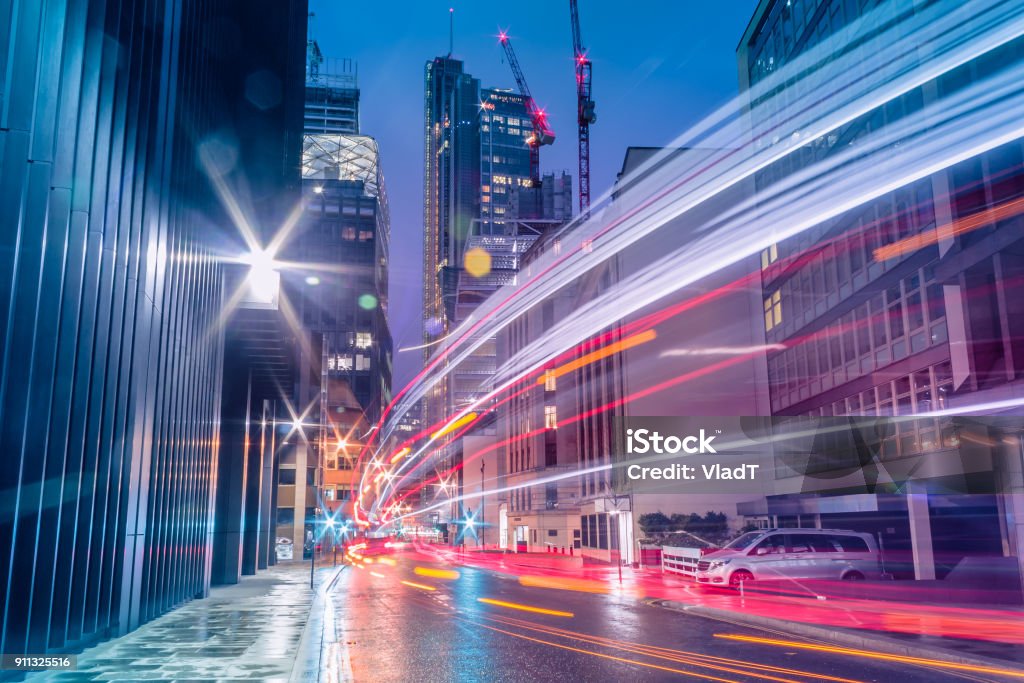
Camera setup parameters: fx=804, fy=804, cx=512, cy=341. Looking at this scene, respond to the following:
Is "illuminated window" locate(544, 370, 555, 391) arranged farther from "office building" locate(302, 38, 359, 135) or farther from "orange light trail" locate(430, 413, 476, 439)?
"office building" locate(302, 38, 359, 135)

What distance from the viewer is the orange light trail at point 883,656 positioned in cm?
1125

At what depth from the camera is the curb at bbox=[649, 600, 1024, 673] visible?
11.8 meters

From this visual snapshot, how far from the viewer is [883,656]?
12859mm

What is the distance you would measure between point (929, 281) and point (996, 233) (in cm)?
506

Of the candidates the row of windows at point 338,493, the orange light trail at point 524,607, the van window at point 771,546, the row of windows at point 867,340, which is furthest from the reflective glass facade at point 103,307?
the row of windows at point 338,493

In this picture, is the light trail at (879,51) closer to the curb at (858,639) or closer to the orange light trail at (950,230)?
the orange light trail at (950,230)

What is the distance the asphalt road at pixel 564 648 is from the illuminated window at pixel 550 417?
162ft

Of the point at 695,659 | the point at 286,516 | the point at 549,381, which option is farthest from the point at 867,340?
the point at 549,381

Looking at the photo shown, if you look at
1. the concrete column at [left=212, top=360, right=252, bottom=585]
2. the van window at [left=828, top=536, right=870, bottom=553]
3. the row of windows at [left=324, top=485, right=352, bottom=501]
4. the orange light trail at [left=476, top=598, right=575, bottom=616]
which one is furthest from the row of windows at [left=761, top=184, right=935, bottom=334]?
the row of windows at [left=324, top=485, right=352, bottom=501]

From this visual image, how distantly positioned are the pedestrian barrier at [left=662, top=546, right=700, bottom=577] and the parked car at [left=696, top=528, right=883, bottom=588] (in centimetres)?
Result: 333

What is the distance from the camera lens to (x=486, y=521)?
92.8 meters

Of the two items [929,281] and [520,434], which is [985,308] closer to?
[929,281]

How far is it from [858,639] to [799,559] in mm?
11658

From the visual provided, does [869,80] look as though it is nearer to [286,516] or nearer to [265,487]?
[265,487]
